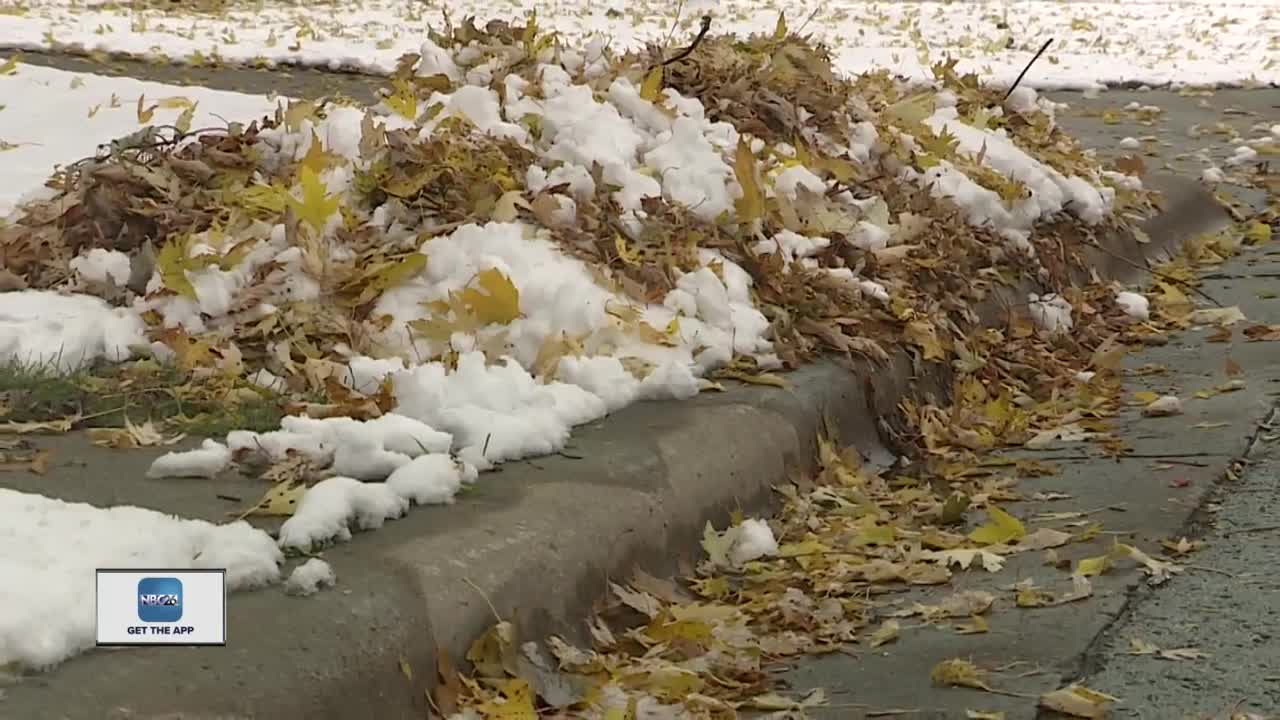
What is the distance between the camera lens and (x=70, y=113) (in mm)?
7727

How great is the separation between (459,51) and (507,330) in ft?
Result: 6.99

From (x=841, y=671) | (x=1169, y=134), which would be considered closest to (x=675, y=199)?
(x=841, y=671)

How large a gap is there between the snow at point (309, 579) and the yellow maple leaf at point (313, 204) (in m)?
1.80

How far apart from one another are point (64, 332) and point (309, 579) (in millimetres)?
1693

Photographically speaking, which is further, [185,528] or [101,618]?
[185,528]

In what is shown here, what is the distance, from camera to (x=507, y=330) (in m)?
4.04

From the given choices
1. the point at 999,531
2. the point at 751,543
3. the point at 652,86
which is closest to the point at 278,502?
the point at 751,543

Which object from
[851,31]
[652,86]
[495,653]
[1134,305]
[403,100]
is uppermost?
[652,86]

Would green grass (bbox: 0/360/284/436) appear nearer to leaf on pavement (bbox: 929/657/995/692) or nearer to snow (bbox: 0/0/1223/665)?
snow (bbox: 0/0/1223/665)

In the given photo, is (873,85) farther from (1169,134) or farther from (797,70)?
(1169,134)

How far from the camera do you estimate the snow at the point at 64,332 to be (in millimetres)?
3951

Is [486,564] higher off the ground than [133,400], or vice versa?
[486,564]

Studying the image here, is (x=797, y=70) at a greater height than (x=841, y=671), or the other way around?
(x=797, y=70)

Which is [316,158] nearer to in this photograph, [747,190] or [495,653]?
[747,190]
